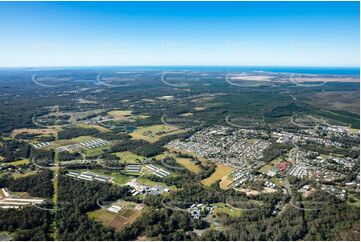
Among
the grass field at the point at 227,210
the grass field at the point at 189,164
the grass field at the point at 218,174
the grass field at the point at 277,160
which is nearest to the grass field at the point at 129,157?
the grass field at the point at 189,164

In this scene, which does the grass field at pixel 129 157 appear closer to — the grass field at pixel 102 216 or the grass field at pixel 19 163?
the grass field at pixel 19 163

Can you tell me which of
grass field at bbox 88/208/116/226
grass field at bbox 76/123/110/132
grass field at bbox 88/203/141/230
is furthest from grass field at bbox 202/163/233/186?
grass field at bbox 76/123/110/132

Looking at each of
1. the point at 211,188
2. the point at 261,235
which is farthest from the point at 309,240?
the point at 211,188

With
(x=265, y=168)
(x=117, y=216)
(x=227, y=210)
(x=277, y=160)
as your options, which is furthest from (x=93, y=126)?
(x=227, y=210)

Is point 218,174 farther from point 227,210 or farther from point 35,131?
point 35,131

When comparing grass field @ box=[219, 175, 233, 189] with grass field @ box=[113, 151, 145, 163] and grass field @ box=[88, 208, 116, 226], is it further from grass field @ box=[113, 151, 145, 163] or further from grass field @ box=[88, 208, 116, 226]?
grass field @ box=[113, 151, 145, 163]

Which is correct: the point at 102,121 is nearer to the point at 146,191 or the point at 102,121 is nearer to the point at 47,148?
the point at 47,148

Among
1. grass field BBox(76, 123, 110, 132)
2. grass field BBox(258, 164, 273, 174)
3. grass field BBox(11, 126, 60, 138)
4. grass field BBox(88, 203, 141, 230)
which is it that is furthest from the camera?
grass field BBox(76, 123, 110, 132)
